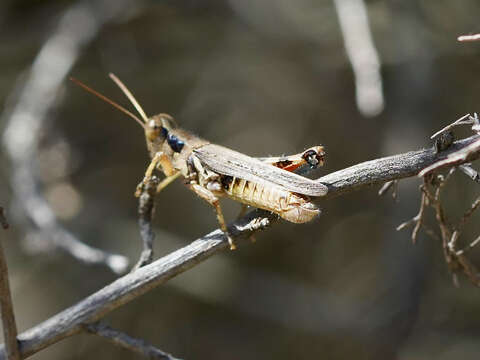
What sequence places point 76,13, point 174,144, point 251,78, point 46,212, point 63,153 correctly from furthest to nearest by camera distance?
point 251,78
point 63,153
point 76,13
point 46,212
point 174,144

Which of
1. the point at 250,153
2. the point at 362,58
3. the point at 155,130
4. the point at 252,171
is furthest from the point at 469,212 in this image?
the point at 250,153

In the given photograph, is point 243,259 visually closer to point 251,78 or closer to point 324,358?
point 324,358

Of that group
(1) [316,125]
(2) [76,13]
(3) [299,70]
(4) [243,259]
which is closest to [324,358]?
(4) [243,259]

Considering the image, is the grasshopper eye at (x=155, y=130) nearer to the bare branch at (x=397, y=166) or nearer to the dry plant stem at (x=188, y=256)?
the dry plant stem at (x=188, y=256)

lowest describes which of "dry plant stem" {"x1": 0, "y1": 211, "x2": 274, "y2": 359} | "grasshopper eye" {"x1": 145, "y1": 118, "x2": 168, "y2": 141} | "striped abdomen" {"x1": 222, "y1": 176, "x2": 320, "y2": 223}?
"dry plant stem" {"x1": 0, "y1": 211, "x2": 274, "y2": 359}

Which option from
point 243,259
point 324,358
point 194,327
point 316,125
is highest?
point 316,125

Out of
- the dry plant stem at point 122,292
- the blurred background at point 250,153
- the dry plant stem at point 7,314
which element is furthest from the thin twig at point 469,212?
the blurred background at point 250,153

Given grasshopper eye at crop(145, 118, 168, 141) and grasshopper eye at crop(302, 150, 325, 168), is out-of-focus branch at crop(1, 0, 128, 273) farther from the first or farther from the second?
grasshopper eye at crop(302, 150, 325, 168)

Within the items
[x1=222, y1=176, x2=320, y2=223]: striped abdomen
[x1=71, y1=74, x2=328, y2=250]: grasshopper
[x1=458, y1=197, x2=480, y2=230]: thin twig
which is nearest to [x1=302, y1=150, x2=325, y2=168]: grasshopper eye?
[x1=71, y1=74, x2=328, y2=250]: grasshopper
